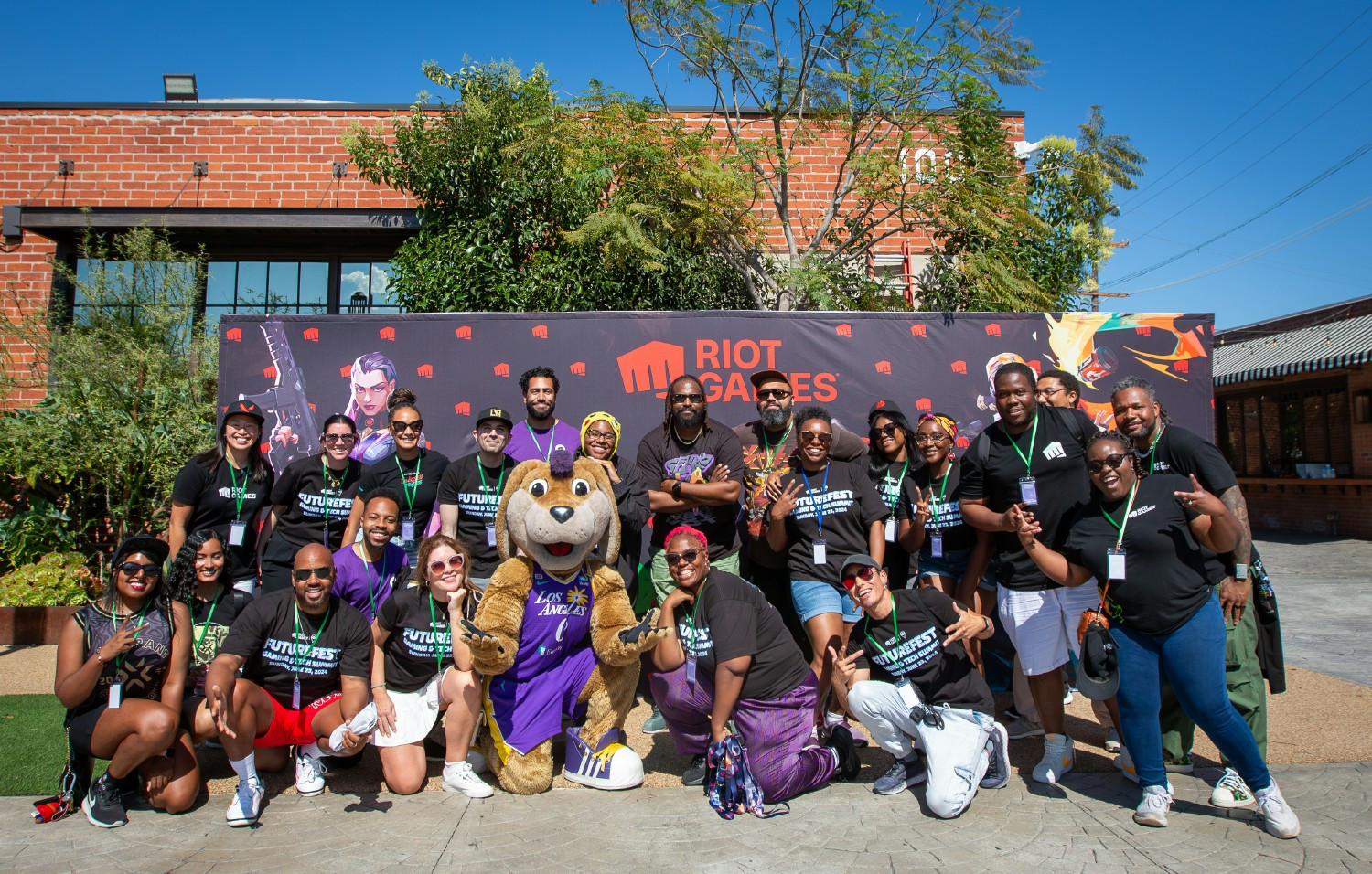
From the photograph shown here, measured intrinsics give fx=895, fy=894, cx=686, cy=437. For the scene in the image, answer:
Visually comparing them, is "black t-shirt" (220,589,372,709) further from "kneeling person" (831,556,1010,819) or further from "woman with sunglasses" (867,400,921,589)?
"woman with sunglasses" (867,400,921,589)

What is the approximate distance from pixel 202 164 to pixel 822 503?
1084 cm

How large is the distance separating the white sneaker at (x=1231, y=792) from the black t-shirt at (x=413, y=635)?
3.46m

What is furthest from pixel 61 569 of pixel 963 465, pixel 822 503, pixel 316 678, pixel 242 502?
pixel 963 465

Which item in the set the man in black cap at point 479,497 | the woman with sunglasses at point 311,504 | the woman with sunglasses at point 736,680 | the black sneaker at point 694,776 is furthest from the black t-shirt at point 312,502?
the black sneaker at point 694,776

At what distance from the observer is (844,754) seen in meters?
4.34

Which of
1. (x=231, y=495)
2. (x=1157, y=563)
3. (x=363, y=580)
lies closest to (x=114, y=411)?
(x=231, y=495)

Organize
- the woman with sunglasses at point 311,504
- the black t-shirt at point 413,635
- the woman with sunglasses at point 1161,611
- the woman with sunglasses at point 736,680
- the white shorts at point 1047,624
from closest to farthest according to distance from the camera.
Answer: the woman with sunglasses at point 1161,611 < the woman with sunglasses at point 736,680 < the white shorts at point 1047,624 < the black t-shirt at point 413,635 < the woman with sunglasses at point 311,504

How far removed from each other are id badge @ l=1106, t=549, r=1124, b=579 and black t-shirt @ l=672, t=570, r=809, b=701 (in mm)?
1446

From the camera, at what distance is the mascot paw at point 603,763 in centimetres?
427

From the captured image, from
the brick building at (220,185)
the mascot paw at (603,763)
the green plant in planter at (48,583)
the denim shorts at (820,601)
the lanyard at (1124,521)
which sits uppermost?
the brick building at (220,185)

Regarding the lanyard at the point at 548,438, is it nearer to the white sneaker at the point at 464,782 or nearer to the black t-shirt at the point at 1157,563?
the white sneaker at the point at 464,782

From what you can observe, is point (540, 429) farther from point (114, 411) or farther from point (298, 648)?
point (114, 411)

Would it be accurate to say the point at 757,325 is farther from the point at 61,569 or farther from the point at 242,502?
the point at 61,569

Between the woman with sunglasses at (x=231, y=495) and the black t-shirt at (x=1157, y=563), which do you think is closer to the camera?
the black t-shirt at (x=1157, y=563)
